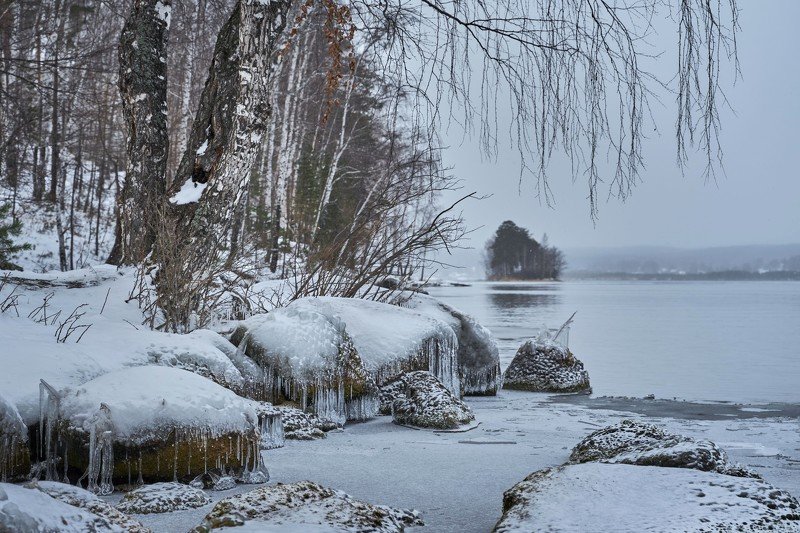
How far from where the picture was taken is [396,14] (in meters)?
5.14

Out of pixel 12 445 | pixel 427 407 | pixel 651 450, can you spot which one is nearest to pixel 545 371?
pixel 427 407

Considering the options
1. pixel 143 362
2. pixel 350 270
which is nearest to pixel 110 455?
pixel 143 362

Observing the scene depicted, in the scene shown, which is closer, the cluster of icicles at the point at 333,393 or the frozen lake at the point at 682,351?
the cluster of icicles at the point at 333,393

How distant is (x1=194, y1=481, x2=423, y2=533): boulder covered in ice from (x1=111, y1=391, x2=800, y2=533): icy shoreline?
325 mm

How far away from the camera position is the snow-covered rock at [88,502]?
3.61 metres

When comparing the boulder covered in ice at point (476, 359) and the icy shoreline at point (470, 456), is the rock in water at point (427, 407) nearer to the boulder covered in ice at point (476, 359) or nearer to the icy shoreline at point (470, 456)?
the icy shoreline at point (470, 456)

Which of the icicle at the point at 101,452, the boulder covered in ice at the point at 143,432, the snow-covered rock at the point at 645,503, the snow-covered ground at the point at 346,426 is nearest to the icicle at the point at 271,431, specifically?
the snow-covered ground at the point at 346,426

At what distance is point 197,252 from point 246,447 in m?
2.75

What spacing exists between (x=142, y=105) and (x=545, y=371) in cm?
601

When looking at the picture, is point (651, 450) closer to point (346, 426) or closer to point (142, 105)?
point (346, 426)

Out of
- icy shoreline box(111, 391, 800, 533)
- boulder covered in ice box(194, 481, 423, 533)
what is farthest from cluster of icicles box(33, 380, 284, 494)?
boulder covered in ice box(194, 481, 423, 533)

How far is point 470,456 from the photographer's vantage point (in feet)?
18.7

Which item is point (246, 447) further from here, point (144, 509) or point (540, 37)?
point (540, 37)

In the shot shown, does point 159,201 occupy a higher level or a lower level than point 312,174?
lower
